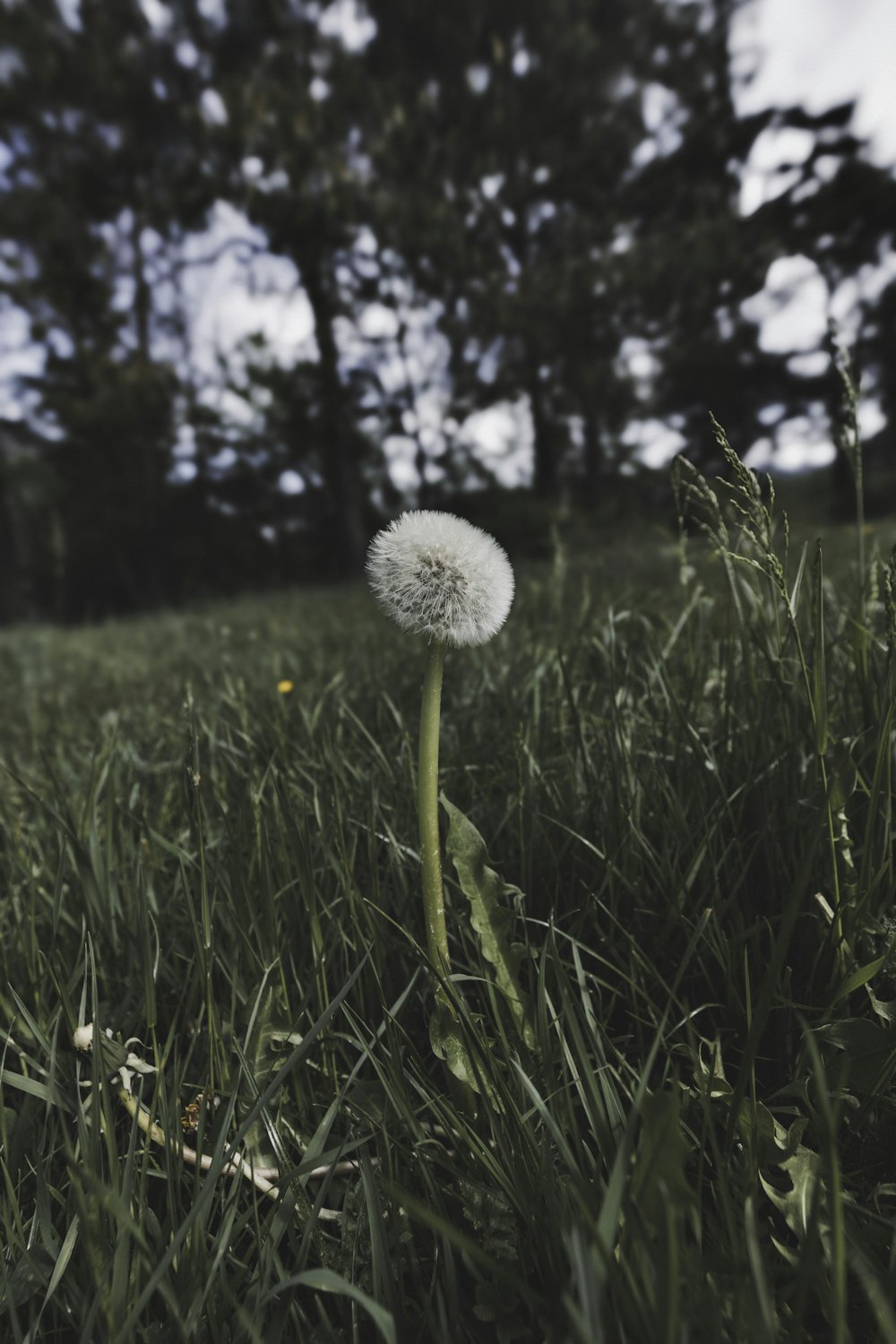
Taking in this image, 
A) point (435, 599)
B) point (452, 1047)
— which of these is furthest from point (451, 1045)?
point (435, 599)

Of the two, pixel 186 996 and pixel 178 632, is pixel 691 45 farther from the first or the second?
pixel 186 996

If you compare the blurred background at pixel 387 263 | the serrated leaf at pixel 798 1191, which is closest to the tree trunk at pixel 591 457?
the blurred background at pixel 387 263

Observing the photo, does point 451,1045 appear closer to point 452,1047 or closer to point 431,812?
point 452,1047

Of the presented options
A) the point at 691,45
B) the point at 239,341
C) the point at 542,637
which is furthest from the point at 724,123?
the point at 542,637

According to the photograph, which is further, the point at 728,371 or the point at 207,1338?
the point at 728,371

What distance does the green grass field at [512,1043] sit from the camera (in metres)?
0.53

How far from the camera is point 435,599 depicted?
73 centimetres

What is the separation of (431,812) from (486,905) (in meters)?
0.16

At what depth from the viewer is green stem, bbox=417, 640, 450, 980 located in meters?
0.69

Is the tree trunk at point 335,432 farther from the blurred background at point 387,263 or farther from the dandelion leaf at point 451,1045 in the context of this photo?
the dandelion leaf at point 451,1045

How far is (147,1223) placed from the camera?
0.65 metres

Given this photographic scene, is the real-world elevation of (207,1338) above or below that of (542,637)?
below

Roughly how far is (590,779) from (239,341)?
1478 centimetres

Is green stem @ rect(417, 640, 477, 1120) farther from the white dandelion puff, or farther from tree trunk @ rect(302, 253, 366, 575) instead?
tree trunk @ rect(302, 253, 366, 575)
